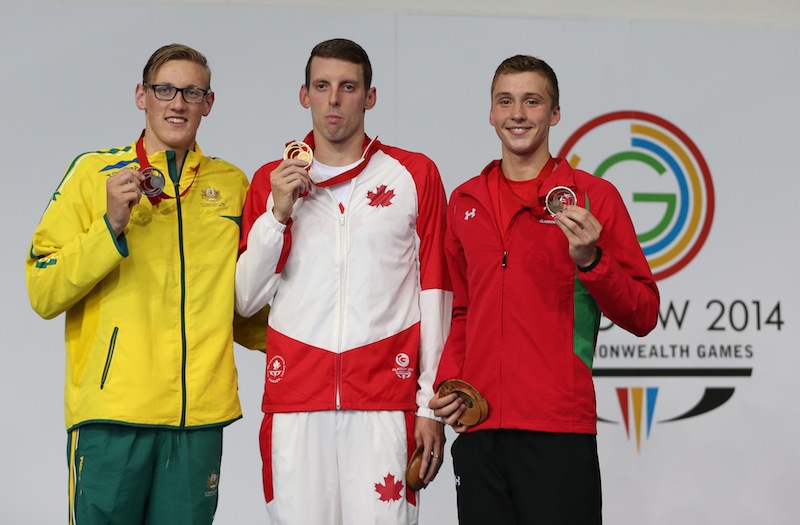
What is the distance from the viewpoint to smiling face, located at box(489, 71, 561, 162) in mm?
2518

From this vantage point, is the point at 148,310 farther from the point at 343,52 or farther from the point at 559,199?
the point at 559,199

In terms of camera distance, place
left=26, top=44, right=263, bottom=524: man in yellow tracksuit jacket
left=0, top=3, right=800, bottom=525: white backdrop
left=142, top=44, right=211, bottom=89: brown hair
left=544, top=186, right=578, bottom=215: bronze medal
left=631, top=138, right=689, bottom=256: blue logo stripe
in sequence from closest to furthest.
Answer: left=544, top=186, right=578, bottom=215: bronze medal → left=26, top=44, right=263, bottom=524: man in yellow tracksuit jacket → left=142, top=44, right=211, bottom=89: brown hair → left=0, top=3, right=800, bottom=525: white backdrop → left=631, top=138, right=689, bottom=256: blue logo stripe

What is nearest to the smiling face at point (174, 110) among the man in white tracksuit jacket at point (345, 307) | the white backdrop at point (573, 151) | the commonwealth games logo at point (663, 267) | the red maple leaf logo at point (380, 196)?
the man in white tracksuit jacket at point (345, 307)

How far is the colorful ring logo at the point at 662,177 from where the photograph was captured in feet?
15.6

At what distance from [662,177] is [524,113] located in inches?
97.1

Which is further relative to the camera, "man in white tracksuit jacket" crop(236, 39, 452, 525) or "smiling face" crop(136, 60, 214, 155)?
"smiling face" crop(136, 60, 214, 155)

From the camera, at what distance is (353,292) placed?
257 centimetres

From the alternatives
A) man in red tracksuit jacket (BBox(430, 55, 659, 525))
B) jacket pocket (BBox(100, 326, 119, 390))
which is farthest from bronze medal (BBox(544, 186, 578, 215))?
jacket pocket (BBox(100, 326, 119, 390))

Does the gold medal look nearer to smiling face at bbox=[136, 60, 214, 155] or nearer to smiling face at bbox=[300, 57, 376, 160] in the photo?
smiling face at bbox=[300, 57, 376, 160]

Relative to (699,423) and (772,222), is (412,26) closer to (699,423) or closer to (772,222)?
(772,222)

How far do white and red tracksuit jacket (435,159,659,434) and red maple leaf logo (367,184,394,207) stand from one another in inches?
10.2

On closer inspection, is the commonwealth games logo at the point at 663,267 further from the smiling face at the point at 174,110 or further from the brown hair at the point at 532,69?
the smiling face at the point at 174,110

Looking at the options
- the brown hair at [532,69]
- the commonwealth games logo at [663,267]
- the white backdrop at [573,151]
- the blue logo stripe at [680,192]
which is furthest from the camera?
the blue logo stripe at [680,192]

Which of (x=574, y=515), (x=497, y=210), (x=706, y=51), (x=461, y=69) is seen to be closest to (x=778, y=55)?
(x=706, y=51)
